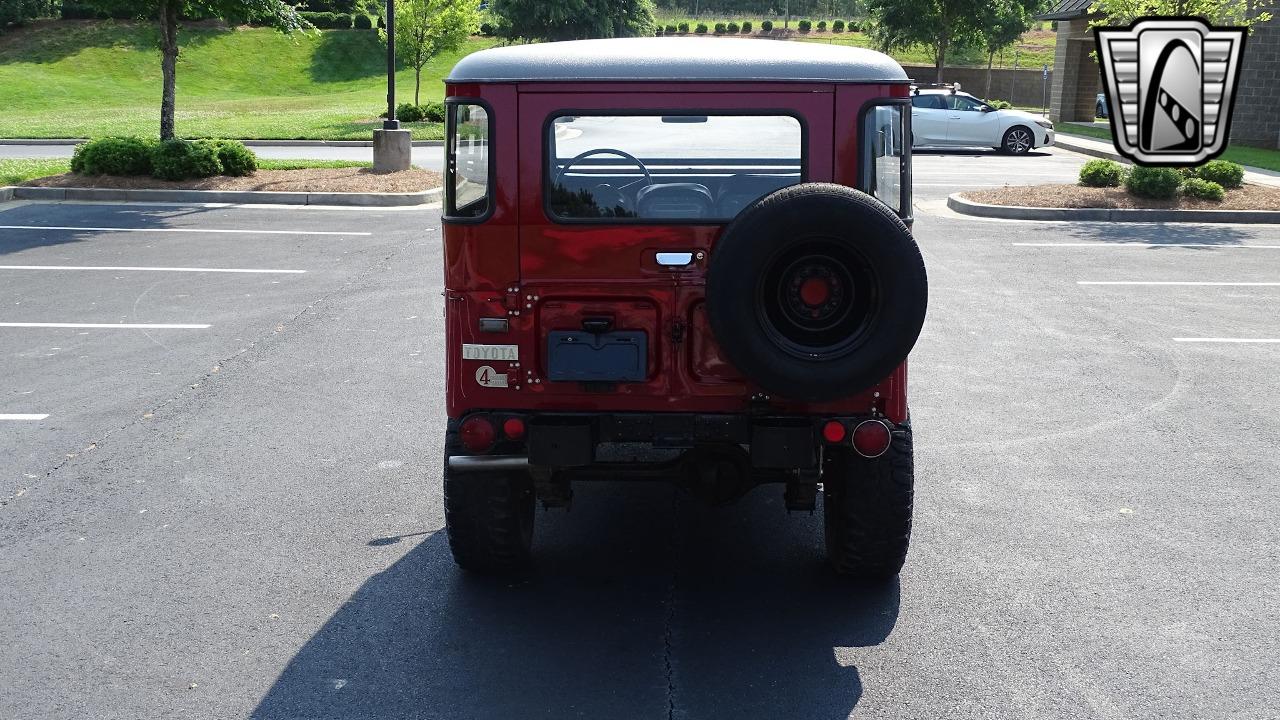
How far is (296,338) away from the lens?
10.8 m

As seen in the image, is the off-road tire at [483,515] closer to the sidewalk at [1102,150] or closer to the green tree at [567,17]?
the sidewalk at [1102,150]

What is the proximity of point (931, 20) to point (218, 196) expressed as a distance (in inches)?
1244

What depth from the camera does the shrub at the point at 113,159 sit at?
67.1ft

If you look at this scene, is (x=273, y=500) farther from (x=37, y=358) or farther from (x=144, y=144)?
(x=144, y=144)

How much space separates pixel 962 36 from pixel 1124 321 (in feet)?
120

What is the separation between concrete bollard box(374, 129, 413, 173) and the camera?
22031 millimetres

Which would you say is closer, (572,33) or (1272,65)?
(1272,65)

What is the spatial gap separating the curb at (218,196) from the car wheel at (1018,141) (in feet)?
51.2

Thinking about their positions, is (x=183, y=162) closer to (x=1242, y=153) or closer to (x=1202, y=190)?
(x=1202, y=190)

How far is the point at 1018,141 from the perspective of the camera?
2931 cm

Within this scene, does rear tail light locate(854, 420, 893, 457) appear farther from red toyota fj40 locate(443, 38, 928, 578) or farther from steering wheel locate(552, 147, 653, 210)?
steering wheel locate(552, 147, 653, 210)

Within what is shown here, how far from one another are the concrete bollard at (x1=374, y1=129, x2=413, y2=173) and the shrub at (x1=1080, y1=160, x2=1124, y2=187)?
1142 cm

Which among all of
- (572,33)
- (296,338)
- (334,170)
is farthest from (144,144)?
(572,33)

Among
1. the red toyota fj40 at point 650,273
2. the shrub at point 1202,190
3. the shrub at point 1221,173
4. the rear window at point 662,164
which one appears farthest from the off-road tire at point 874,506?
the shrub at point 1221,173
